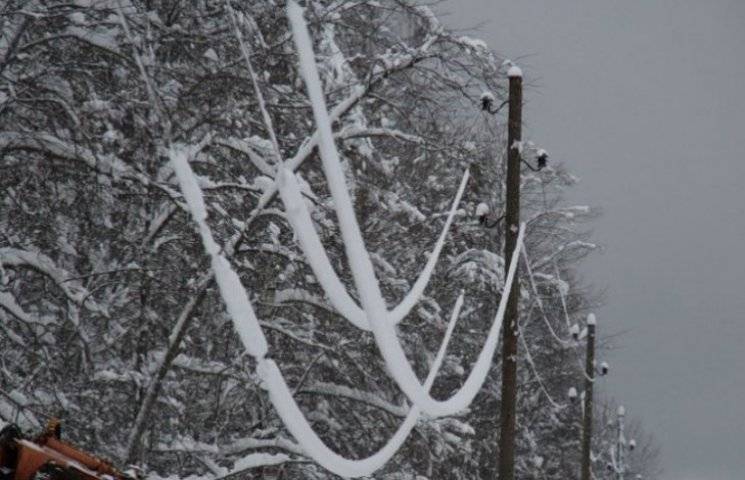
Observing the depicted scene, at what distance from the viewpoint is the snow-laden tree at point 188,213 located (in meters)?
7.41

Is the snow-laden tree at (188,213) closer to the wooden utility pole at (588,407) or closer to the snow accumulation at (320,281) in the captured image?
the snow accumulation at (320,281)

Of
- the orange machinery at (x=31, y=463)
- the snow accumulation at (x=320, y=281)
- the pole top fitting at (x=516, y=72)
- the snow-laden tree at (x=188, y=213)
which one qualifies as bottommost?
the orange machinery at (x=31, y=463)

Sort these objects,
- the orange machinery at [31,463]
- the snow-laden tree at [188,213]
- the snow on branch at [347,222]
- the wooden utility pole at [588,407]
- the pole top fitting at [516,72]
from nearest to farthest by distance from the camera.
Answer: the snow on branch at [347,222]
the orange machinery at [31,463]
the snow-laden tree at [188,213]
the pole top fitting at [516,72]
the wooden utility pole at [588,407]

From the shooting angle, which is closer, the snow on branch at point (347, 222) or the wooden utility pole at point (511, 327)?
the snow on branch at point (347, 222)

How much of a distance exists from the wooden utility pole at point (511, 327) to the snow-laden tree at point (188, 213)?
6.12 ft

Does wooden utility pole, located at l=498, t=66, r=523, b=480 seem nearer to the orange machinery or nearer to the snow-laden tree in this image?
the snow-laden tree

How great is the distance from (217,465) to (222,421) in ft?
3.02

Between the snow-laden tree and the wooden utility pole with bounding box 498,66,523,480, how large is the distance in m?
1.87

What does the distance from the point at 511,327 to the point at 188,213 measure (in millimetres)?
5561

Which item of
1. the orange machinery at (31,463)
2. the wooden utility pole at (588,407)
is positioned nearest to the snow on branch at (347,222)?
the orange machinery at (31,463)

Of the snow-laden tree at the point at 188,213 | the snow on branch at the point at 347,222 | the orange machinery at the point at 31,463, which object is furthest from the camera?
the snow-laden tree at the point at 188,213

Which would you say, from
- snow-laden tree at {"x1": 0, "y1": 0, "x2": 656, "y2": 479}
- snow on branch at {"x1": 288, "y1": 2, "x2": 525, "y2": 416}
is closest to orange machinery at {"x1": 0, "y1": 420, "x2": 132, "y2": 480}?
snow on branch at {"x1": 288, "y1": 2, "x2": 525, "y2": 416}

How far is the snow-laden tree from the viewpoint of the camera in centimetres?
741

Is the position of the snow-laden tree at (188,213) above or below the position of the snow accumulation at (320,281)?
above
